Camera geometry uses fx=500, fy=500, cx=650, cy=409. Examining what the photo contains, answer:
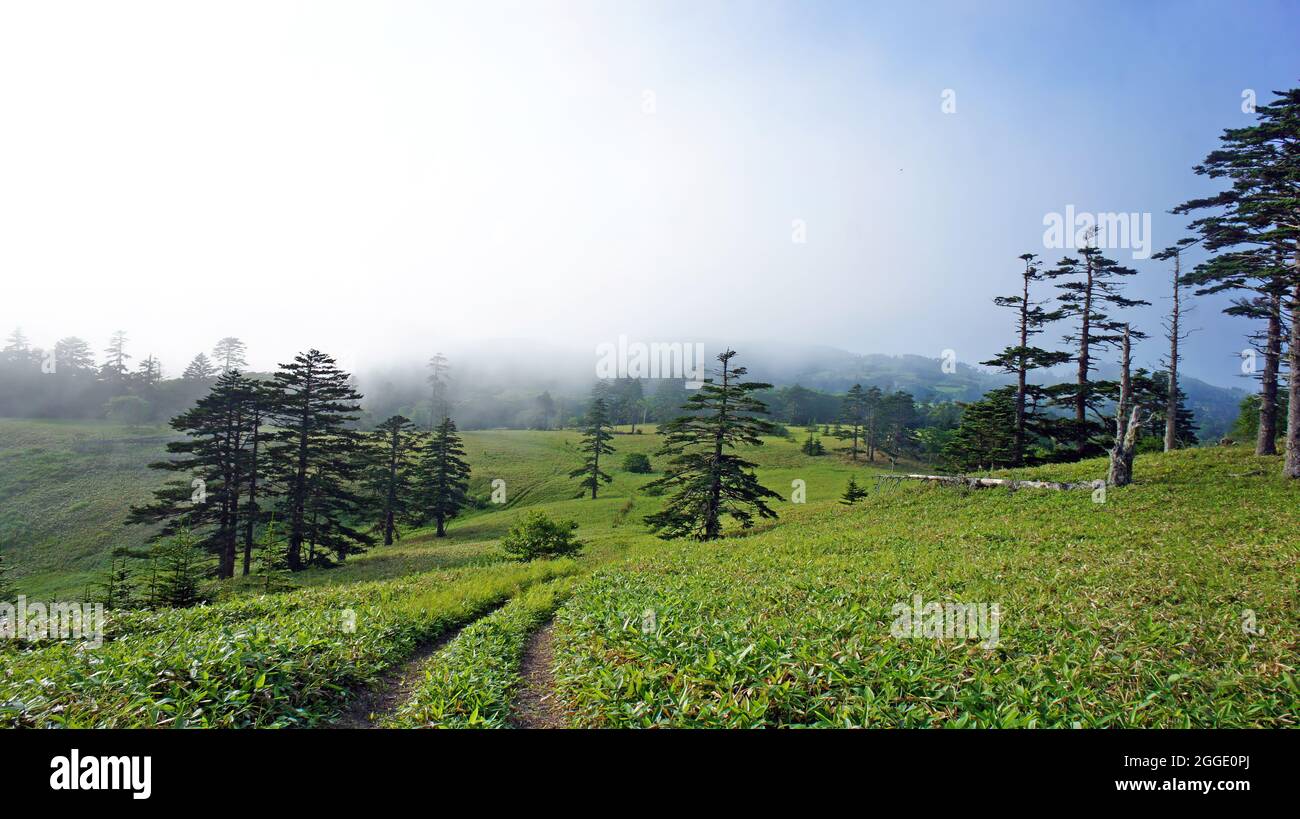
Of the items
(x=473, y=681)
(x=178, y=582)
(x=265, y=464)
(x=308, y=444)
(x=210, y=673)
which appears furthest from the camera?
(x=308, y=444)

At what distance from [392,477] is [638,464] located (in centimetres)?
3965

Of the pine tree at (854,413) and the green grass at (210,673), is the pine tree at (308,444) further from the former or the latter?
the pine tree at (854,413)

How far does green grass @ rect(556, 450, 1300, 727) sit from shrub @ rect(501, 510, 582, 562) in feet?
46.2

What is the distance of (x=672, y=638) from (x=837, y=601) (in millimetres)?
4357

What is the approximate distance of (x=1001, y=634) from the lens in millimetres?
8055

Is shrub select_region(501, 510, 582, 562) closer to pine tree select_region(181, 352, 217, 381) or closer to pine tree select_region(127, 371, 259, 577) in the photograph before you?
pine tree select_region(127, 371, 259, 577)

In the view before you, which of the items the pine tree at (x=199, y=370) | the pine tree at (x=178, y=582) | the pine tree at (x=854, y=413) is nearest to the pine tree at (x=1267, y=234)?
the pine tree at (x=178, y=582)

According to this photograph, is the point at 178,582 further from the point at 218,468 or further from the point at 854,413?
the point at 854,413

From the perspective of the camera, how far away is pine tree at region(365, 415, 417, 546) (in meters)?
49.0

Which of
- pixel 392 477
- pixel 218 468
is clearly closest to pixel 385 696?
pixel 218 468

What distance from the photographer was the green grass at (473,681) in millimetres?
6414

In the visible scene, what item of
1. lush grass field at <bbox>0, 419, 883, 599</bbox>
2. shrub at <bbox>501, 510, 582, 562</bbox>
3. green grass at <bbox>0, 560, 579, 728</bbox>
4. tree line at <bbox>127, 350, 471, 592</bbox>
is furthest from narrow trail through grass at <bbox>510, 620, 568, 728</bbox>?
tree line at <bbox>127, 350, 471, 592</bbox>

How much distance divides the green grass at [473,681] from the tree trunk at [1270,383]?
3726 centimetres
